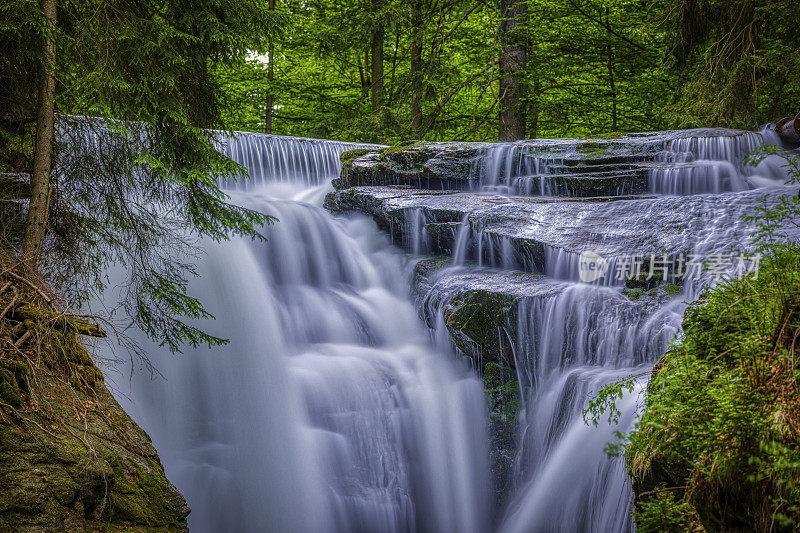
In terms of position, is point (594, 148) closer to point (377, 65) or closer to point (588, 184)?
point (588, 184)

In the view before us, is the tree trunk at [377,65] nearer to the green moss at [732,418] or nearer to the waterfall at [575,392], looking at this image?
the waterfall at [575,392]

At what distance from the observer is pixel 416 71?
1423 cm

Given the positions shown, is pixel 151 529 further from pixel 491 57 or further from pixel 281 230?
pixel 491 57

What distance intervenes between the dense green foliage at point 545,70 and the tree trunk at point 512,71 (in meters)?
0.20

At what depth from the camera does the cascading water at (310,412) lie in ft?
19.5

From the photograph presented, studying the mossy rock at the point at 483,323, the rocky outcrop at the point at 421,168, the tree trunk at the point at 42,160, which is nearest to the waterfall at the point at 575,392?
the mossy rock at the point at 483,323

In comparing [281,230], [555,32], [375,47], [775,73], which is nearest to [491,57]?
[555,32]

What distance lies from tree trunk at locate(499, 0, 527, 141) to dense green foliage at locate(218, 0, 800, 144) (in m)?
0.20

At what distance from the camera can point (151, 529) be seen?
3.68 m

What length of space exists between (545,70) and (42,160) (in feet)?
39.3

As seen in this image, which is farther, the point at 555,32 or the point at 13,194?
the point at 555,32

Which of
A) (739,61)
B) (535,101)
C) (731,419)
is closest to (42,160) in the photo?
(731,419)

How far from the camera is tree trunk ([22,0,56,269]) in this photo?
4648 mm

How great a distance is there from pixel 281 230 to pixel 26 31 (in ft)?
16.2
